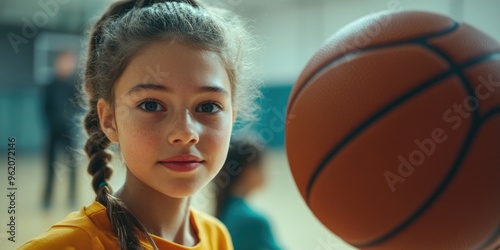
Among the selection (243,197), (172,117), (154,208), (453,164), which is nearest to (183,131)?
(172,117)

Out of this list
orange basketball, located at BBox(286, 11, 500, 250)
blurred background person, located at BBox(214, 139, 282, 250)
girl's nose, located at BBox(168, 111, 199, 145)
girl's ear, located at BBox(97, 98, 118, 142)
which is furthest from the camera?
blurred background person, located at BBox(214, 139, 282, 250)

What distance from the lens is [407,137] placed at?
0.83m

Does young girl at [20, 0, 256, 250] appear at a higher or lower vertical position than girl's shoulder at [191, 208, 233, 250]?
higher

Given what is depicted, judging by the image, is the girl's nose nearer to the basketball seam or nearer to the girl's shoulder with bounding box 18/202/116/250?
the girl's shoulder with bounding box 18/202/116/250

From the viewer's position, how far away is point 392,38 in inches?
35.6

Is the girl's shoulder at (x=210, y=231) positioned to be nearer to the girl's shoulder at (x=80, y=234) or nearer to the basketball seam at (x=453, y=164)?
the girl's shoulder at (x=80, y=234)

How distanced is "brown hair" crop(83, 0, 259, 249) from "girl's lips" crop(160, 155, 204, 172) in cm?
12

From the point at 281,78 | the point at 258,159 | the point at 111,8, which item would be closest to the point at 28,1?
the point at 281,78

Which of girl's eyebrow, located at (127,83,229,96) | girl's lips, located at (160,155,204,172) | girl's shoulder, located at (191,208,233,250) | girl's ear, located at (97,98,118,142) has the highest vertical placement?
girl's eyebrow, located at (127,83,229,96)

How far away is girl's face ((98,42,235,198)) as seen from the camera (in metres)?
0.96

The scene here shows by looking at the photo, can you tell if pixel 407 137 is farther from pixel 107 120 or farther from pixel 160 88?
pixel 107 120

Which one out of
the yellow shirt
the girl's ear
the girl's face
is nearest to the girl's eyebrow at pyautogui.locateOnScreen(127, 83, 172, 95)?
the girl's face

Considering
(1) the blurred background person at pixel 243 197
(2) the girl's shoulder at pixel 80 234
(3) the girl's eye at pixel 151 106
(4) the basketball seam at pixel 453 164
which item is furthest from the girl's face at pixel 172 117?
(1) the blurred background person at pixel 243 197

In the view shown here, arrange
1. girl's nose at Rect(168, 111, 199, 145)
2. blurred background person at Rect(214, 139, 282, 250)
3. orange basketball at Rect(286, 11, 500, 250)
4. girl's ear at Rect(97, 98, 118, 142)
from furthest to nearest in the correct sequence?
blurred background person at Rect(214, 139, 282, 250) < girl's ear at Rect(97, 98, 118, 142) < girl's nose at Rect(168, 111, 199, 145) < orange basketball at Rect(286, 11, 500, 250)
